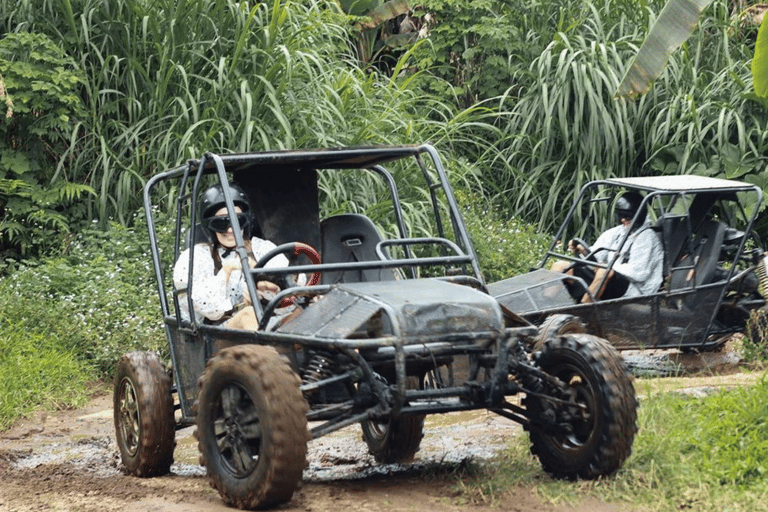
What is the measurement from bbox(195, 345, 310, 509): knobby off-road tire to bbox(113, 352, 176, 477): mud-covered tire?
2.94ft

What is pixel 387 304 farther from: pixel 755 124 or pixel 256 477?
pixel 755 124

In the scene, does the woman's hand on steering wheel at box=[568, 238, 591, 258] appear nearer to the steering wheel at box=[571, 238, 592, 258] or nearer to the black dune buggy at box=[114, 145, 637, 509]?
the steering wheel at box=[571, 238, 592, 258]

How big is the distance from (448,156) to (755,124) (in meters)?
3.05

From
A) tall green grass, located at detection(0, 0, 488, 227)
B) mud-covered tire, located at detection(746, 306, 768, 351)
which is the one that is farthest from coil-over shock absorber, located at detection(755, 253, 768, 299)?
tall green grass, located at detection(0, 0, 488, 227)

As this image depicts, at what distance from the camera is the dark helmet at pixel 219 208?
6195 millimetres

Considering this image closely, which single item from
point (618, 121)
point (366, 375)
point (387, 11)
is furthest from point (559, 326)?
point (387, 11)

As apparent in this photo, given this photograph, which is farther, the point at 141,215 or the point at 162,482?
the point at 141,215

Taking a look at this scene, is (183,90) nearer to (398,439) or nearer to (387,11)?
(387,11)

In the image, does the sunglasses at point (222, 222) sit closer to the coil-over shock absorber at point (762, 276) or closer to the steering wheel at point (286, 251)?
the steering wheel at point (286, 251)

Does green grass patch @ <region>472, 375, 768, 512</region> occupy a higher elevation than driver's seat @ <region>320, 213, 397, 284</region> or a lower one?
lower

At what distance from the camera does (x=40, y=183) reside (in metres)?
11.0

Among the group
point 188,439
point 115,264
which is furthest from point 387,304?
point 115,264

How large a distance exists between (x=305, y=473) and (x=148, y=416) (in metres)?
0.80

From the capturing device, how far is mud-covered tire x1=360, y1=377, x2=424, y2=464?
6223 mm
